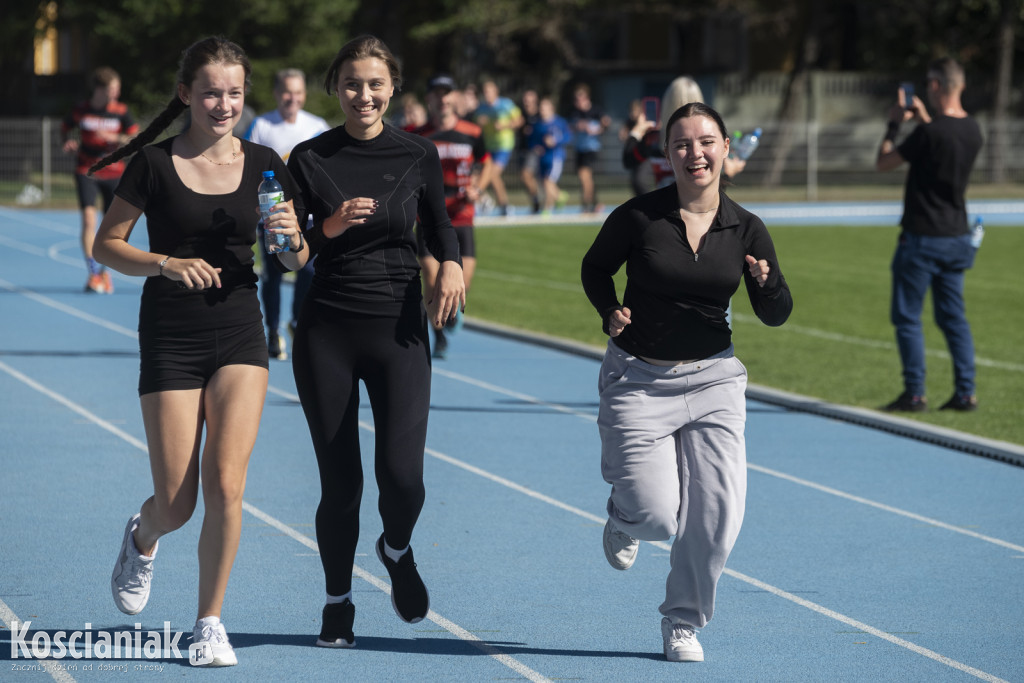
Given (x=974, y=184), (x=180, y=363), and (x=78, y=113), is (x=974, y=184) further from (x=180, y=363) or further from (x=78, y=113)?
(x=180, y=363)

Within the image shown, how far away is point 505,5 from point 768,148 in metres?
8.66

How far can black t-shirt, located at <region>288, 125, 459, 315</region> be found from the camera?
16.2ft

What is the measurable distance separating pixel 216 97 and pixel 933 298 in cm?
641

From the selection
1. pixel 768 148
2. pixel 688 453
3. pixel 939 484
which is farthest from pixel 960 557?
pixel 768 148

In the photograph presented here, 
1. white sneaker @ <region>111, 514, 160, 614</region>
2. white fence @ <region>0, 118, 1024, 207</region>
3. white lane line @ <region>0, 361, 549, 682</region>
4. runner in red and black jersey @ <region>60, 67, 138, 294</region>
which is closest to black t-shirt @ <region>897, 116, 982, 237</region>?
white lane line @ <region>0, 361, 549, 682</region>

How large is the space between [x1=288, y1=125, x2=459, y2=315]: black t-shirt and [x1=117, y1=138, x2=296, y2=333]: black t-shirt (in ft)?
0.60

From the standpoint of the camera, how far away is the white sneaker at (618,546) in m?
5.33

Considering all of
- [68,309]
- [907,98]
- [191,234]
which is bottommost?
[68,309]

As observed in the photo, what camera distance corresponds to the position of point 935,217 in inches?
388

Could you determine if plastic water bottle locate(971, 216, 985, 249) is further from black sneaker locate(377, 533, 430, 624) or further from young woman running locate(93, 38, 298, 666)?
young woman running locate(93, 38, 298, 666)

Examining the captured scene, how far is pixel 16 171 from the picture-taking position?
1232 inches

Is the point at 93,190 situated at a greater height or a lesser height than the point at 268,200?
lesser

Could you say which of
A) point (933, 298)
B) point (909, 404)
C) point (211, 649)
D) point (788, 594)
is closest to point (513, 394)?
point (909, 404)

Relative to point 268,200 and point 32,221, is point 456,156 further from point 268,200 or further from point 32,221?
point 32,221
